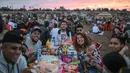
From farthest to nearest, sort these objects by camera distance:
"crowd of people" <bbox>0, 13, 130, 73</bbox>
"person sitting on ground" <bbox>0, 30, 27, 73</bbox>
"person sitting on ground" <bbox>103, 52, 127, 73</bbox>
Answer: "person sitting on ground" <bbox>0, 30, 27, 73</bbox>
"crowd of people" <bbox>0, 13, 130, 73</bbox>
"person sitting on ground" <bbox>103, 52, 127, 73</bbox>

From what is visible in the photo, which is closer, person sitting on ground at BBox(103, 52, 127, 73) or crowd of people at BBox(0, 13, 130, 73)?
person sitting on ground at BBox(103, 52, 127, 73)

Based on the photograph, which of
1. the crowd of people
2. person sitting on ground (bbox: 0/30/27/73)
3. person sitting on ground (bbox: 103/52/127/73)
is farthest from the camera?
person sitting on ground (bbox: 0/30/27/73)

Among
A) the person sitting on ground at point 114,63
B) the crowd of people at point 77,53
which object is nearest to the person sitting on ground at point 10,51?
the crowd of people at point 77,53

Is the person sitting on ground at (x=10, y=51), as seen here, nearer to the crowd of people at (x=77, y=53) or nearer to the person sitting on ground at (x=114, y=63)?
the crowd of people at (x=77, y=53)

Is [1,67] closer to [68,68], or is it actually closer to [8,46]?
[8,46]

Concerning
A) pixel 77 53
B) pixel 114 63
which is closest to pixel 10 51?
pixel 114 63

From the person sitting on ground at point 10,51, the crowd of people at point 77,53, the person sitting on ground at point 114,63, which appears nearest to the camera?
the person sitting on ground at point 114,63

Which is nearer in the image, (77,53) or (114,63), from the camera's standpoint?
(114,63)

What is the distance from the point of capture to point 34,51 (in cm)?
527

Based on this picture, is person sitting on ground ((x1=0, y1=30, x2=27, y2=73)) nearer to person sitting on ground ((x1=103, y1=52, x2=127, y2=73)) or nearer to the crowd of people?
the crowd of people

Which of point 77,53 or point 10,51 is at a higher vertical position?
point 10,51

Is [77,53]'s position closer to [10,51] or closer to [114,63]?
[10,51]

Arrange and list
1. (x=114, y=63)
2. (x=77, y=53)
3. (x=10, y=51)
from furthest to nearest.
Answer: (x=77, y=53) < (x=10, y=51) < (x=114, y=63)

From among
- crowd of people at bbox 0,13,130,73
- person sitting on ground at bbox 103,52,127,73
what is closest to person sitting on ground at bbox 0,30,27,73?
crowd of people at bbox 0,13,130,73
